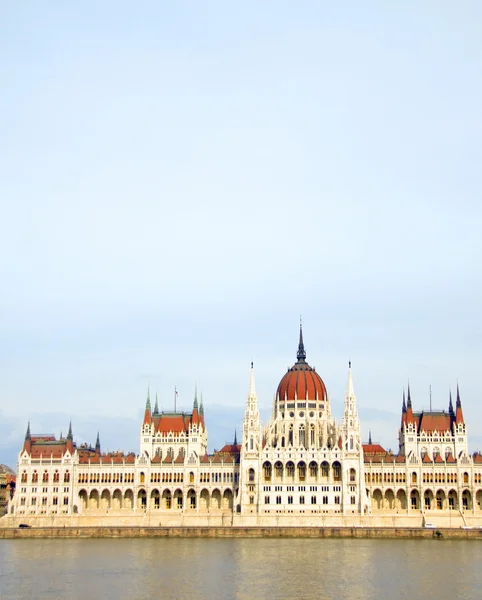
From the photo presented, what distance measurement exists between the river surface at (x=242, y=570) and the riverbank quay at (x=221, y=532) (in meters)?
5.86

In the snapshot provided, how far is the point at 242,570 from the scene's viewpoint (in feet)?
305

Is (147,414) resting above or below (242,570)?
above

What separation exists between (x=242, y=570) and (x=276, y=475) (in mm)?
54573

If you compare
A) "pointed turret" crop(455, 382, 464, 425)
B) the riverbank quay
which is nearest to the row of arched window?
the riverbank quay

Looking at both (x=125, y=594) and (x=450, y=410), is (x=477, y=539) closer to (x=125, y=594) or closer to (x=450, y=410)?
(x=450, y=410)

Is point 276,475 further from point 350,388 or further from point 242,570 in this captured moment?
point 242,570

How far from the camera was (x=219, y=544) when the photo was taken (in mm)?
119438

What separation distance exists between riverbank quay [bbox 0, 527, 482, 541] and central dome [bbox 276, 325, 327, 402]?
3197 cm

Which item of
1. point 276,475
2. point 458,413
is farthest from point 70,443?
point 458,413

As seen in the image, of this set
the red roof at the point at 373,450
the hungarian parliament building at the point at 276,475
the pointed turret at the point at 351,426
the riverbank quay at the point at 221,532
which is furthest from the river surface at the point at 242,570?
the red roof at the point at 373,450

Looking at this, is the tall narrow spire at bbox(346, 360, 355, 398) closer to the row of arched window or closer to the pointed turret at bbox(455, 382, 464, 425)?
the pointed turret at bbox(455, 382, 464, 425)

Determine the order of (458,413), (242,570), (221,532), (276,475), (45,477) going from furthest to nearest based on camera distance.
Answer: (458,413), (45,477), (276,475), (221,532), (242,570)

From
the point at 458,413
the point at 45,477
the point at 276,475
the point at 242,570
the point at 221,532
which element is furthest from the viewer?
the point at 458,413

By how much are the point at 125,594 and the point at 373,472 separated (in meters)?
77.6
